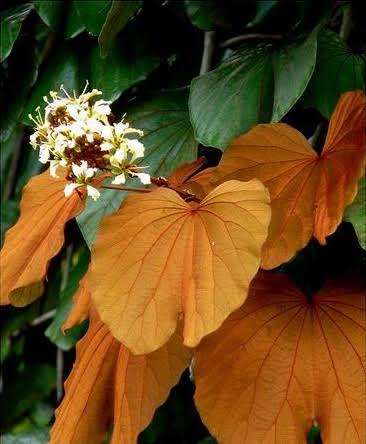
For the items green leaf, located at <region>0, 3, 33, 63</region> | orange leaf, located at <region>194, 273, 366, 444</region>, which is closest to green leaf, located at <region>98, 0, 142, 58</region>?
green leaf, located at <region>0, 3, 33, 63</region>

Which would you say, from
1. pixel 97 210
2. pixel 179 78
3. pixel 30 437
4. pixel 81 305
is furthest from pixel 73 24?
pixel 30 437

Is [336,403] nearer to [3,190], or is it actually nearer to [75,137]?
[75,137]

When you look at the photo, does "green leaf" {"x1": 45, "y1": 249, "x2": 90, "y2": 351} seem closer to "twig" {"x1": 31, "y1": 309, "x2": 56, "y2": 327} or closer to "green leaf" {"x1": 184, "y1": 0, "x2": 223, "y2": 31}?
"twig" {"x1": 31, "y1": 309, "x2": 56, "y2": 327}

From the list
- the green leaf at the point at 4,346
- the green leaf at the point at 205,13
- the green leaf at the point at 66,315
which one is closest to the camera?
the green leaf at the point at 205,13

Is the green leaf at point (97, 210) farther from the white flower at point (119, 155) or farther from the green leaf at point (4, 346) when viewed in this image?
the green leaf at point (4, 346)

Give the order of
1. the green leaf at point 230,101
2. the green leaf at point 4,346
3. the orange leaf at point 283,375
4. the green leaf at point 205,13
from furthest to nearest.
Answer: the green leaf at point 4,346 < the green leaf at point 205,13 < the green leaf at point 230,101 < the orange leaf at point 283,375

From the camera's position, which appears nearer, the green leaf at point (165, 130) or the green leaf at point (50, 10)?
the green leaf at point (165, 130)

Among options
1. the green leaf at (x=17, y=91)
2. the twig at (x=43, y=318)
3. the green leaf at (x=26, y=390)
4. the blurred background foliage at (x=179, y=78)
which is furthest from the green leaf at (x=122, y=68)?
the green leaf at (x=26, y=390)

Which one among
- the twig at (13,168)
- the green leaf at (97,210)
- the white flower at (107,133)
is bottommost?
the twig at (13,168)
